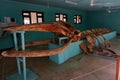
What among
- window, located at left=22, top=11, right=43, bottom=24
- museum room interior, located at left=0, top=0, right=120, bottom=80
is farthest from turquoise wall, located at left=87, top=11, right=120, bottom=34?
window, located at left=22, top=11, right=43, bottom=24

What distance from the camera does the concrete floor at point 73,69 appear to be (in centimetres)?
308

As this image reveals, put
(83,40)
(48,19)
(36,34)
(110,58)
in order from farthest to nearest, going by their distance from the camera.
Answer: (48,19)
(36,34)
(83,40)
(110,58)

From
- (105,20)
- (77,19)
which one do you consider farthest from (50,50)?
(105,20)

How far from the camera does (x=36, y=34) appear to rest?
753 centimetres

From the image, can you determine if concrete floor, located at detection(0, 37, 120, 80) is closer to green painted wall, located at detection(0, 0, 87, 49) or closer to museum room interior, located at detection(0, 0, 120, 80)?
museum room interior, located at detection(0, 0, 120, 80)

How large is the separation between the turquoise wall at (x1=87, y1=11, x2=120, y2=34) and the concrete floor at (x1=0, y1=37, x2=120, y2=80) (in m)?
7.65

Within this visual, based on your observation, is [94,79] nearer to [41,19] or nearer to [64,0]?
[64,0]

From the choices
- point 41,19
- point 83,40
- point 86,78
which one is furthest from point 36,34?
point 86,78

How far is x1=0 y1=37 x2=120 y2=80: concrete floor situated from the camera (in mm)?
3084

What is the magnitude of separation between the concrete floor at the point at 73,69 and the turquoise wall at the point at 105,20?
7.65 meters

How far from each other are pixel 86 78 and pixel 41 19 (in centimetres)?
564

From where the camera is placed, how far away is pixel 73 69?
11.7 feet

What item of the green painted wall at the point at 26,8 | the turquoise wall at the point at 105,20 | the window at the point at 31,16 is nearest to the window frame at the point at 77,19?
the green painted wall at the point at 26,8

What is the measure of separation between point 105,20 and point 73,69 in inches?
374
